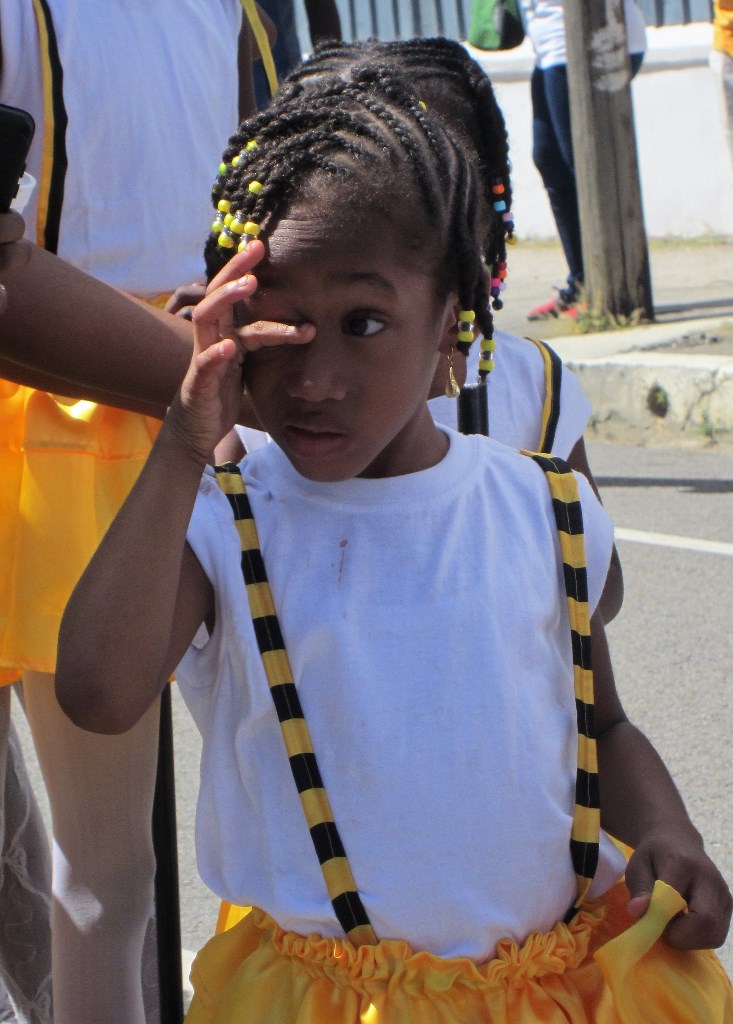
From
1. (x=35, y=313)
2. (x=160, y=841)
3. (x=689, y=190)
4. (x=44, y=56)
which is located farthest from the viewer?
(x=689, y=190)

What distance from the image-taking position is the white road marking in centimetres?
545

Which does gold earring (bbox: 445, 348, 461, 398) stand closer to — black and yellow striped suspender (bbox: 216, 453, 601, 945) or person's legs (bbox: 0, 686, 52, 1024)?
black and yellow striped suspender (bbox: 216, 453, 601, 945)

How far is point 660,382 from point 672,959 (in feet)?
19.1

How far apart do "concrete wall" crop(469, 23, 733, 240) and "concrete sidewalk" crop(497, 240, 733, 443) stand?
2742mm

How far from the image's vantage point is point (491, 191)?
242 centimetres

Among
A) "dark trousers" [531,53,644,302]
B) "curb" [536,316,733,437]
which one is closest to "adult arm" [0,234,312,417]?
"curb" [536,316,733,437]

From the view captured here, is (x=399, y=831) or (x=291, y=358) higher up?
(x=291, y=358)

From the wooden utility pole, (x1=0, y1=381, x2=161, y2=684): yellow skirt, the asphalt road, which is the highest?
the wooden utility pole

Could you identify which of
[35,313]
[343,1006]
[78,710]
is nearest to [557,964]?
[343,1006]

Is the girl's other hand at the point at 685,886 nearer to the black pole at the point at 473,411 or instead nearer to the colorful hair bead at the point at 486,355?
the colorful hair bead at the point at 486,355

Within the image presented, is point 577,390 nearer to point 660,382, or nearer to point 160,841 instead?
point 160,841

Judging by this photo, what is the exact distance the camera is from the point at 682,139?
42.0 ft

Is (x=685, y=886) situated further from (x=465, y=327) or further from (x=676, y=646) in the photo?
(x=676, y=646)

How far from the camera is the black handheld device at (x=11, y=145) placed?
4.92ft
